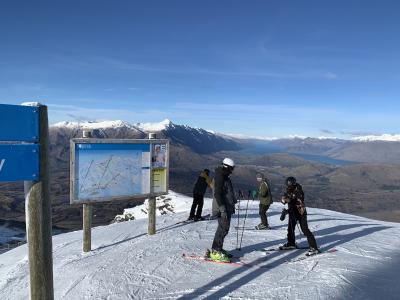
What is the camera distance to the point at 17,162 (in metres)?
4.18

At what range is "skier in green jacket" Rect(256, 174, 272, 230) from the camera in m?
14.8

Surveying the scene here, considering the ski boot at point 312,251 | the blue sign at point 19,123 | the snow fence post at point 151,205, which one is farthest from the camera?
the snow fence post at point 151,205

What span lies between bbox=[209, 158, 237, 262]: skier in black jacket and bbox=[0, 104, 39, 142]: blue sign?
5661mm

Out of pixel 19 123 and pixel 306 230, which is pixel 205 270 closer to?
pixel 306 230

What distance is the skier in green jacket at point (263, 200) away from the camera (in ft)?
48.5

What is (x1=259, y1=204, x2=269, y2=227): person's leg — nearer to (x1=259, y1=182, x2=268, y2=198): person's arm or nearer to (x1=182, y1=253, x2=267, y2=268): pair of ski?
(x1=259, y1=182, x2=268, y2=198): person's arm

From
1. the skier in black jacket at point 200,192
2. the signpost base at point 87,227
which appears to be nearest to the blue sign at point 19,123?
the signpost base at point 87,227

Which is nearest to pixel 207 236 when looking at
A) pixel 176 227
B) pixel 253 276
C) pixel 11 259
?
pixel 176 227

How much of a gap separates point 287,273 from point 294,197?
7.88 ft

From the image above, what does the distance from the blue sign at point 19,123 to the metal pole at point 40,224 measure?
0.07m

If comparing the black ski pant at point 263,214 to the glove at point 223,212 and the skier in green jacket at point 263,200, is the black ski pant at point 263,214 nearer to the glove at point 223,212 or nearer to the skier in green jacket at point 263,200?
the skier in green jacket at point 263,200

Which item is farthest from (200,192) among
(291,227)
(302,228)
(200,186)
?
(302,228)

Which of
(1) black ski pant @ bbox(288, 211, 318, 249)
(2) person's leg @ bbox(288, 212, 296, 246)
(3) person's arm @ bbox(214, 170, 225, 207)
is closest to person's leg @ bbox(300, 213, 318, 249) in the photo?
(1) black ski pant @ bbox(288, 211, 318, 249)

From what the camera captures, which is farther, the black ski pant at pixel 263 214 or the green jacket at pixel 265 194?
the green jacket at pixel 265 194
